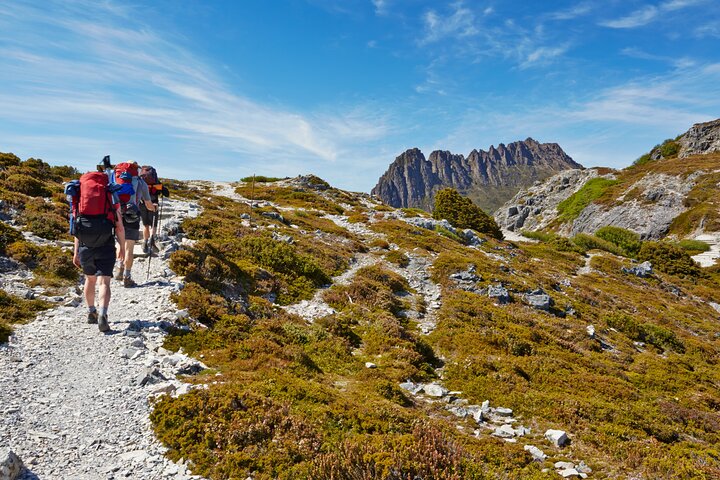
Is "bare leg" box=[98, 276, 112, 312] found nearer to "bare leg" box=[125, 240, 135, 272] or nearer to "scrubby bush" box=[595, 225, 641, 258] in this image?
"bare leg" box=[125, 240, 135, 272]

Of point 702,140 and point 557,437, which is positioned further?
point 702,140

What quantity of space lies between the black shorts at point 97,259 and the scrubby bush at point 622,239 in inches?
2543

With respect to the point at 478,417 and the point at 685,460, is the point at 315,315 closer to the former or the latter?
the point at 478,417

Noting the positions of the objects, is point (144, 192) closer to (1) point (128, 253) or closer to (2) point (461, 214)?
(1) point (128, 253)

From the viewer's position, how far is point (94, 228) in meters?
9.00

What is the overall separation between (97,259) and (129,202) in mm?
3632

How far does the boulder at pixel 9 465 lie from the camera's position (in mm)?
4785

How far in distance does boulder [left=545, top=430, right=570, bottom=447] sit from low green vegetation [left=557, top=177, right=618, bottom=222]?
88.9 metres

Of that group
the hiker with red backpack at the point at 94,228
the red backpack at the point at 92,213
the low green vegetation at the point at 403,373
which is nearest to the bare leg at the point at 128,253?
the low green vegetation at the point at 403,373

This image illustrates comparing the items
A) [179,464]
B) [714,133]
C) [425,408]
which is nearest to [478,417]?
[425,408]

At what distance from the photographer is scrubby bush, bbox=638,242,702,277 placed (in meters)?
45.8

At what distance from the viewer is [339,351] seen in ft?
38.8

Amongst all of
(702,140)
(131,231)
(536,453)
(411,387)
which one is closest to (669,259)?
(411,387)

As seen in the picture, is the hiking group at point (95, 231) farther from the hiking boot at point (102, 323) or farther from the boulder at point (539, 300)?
the boulder at point (539, 300)
